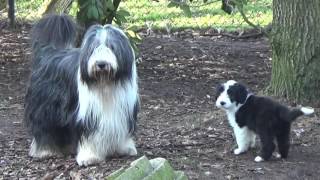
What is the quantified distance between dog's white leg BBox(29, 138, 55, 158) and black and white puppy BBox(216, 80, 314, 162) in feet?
5.43

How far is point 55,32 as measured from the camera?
693 centimetres

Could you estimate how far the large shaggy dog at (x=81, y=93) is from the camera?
19.2 feet

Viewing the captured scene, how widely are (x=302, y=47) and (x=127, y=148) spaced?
2.68 m

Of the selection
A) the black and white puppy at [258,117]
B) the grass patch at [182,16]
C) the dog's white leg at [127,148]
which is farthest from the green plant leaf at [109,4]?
the grass patch at [182,16]

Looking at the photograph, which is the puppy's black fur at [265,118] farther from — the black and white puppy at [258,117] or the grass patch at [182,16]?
the grass patch at [182,16]

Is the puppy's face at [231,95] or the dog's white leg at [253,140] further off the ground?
the puppy's face at [231,95]

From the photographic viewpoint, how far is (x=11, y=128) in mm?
8305

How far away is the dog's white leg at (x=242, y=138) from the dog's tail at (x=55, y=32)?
5.99 ft

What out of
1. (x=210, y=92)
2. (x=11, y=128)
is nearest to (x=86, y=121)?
(x=11, y=128)

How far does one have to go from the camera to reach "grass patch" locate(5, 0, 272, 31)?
15.9 metres

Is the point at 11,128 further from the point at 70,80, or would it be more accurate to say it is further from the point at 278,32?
the point at 278,32

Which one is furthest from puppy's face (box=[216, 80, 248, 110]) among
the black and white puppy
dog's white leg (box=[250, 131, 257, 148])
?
dog's white leg (box=[250, 131, 257, 148])

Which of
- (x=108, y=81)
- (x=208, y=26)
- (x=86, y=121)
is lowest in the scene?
(x=208, y=26)

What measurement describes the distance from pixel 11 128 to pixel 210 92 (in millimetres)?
3044
